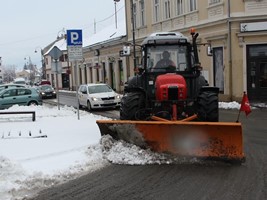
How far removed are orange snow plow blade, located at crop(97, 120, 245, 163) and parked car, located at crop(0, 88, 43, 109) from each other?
17.3 m

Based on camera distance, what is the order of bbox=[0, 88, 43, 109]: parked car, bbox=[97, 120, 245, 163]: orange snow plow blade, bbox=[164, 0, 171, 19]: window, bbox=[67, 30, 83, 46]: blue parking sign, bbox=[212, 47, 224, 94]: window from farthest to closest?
bbox=[164, 0, 171, 19]: window
bbox=[0, 88, 43, 109]: parked car
bbox=[212, 47, 224, 94]: window
bbox=[67, 30, 83, 46]: blue parking sign
bbox=[97, 120, 245, 163]: orange snow plow blade

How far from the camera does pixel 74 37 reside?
605 inches

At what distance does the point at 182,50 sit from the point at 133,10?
25.4 metres

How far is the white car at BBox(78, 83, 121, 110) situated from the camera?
2278 centimetres

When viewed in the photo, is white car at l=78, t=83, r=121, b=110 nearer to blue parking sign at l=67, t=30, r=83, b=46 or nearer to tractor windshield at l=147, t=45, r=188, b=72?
blue parking sign at l=67, t=30, r=83, b=46

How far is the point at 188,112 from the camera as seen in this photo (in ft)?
33.1

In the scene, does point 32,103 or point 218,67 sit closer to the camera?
point 218,67

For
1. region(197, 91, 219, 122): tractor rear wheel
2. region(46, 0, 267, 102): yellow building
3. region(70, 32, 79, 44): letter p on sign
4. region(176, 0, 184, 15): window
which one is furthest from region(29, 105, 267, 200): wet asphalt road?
region(176, 0, 184, 15): window

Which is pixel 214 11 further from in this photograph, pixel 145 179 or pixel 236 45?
pixel 145 179

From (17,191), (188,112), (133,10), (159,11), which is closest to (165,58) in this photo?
(188,112)

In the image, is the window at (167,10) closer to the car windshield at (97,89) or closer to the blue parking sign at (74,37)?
the car windshield at (97,89)

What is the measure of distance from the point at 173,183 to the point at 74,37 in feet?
31.8

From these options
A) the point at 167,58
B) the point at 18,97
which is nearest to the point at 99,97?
the point at 18,97

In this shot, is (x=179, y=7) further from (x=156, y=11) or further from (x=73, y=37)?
(x=73, y=37)
